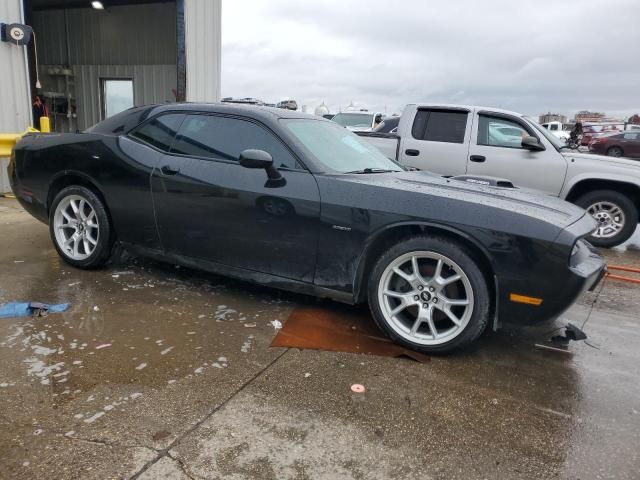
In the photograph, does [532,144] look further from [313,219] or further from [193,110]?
→ [193,110]

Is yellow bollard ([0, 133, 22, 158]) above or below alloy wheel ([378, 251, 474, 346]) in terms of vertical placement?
above

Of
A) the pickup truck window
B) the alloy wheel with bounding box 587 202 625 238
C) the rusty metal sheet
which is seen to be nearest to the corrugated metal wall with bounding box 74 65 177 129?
the pickup truck window

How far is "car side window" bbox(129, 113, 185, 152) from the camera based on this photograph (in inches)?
153

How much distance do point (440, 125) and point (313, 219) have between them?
428cm

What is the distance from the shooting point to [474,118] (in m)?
6.71

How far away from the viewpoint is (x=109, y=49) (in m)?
13.9

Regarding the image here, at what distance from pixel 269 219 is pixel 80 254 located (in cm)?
202

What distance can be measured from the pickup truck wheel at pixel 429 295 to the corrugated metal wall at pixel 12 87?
706 centimetres

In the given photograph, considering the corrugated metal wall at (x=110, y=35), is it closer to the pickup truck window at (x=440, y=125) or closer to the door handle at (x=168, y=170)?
the pickup truck window at (x=440, y=125)

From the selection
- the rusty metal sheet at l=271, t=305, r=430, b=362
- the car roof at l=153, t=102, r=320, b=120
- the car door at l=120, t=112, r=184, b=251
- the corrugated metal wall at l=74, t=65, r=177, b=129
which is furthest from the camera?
the corrugated metal wall at l=74, t=65, r=177, b=129

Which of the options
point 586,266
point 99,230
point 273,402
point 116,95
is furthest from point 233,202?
point 116,95

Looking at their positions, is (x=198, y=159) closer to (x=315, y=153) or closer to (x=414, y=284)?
(x=315, y=153)

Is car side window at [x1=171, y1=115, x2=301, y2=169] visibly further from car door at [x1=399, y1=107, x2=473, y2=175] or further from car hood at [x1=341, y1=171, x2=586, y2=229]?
car door at [x1=399, y1=107, x2=473, y2=175]

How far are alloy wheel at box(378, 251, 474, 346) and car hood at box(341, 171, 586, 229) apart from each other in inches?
15.5
